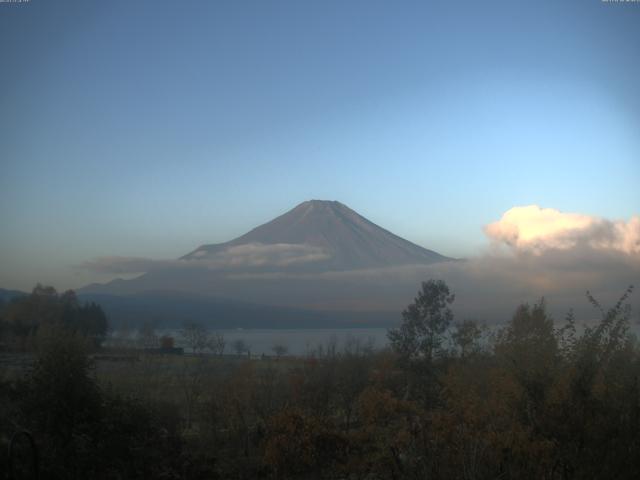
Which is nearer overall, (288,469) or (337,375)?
(288,469)

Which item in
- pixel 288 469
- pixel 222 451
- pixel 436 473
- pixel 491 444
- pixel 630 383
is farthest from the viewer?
pixel 222 451

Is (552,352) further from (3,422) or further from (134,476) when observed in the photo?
(3,422)

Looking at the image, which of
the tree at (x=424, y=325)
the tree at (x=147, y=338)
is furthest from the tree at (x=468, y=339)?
the tree at (x=147, y=338)

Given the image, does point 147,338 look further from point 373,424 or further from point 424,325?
point 373,424

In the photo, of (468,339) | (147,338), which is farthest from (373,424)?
(147,338)

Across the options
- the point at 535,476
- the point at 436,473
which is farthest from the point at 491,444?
the point at 436,473

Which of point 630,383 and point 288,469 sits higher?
point 630,383

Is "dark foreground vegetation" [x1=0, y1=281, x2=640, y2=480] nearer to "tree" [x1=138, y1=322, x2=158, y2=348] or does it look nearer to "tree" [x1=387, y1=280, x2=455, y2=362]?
"tree" [x1=387, y1=280, x2=455, y2=362]

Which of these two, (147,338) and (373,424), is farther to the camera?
(147,338)

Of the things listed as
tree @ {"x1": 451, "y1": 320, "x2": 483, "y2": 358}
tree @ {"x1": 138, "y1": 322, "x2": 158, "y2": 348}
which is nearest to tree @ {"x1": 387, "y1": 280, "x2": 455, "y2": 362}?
tree @ {"x1": 451, "y1": 320, "x2": 483, "y2": 358}
